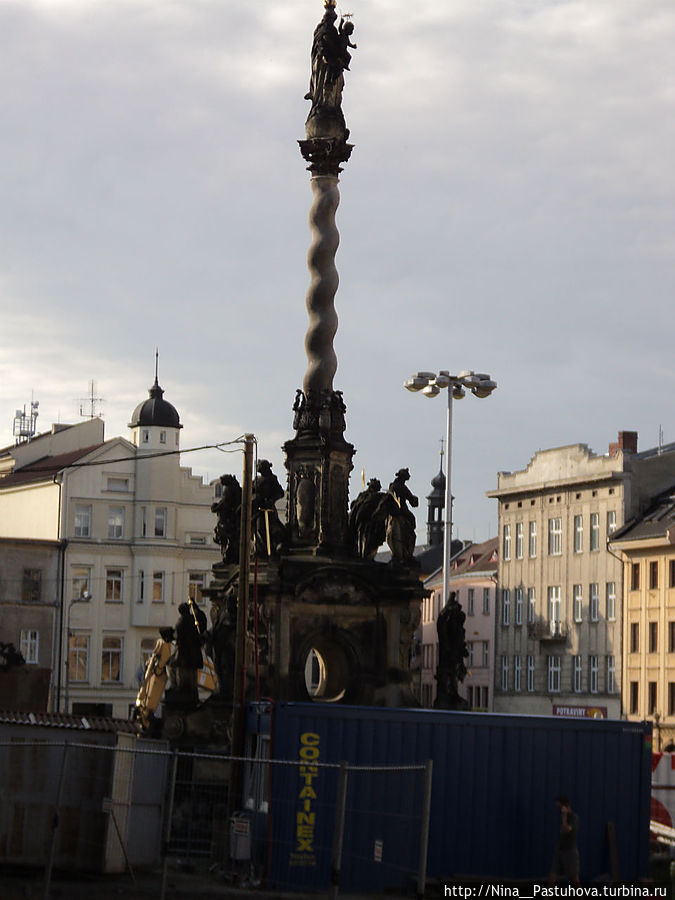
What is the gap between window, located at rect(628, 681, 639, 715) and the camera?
8475cm

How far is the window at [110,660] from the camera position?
8488cm

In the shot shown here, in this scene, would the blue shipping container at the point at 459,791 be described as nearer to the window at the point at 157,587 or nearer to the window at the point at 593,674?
the window at the point at 157,587

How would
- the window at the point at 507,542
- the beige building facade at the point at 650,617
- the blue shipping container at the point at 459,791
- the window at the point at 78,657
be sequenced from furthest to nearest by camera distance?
the window at the point at 507,542, the window at the point at 78,657, the beige building facade at the point at 650,617, the blue shipping container at the point at 459,791

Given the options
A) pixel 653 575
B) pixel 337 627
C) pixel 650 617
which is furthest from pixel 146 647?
pixel 337 627

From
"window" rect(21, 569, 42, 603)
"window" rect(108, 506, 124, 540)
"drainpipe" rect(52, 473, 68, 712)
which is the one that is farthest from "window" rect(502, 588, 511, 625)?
"window" rect(21, 569, 42, 603)

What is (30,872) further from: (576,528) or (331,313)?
(576,528)

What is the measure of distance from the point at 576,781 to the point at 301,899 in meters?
5.45

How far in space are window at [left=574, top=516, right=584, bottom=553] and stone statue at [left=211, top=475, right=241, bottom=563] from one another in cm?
5676

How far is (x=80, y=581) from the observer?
86.2 metres

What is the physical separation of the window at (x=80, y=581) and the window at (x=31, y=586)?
184 cm

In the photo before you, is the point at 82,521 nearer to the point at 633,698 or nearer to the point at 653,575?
the point at 653,575

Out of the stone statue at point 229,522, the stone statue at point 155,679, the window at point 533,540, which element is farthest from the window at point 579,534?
the stone statue at point 229,522

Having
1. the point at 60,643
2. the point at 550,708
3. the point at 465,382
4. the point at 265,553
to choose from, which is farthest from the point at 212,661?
the point at 550,708

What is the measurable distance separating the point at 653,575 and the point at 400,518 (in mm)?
49552
